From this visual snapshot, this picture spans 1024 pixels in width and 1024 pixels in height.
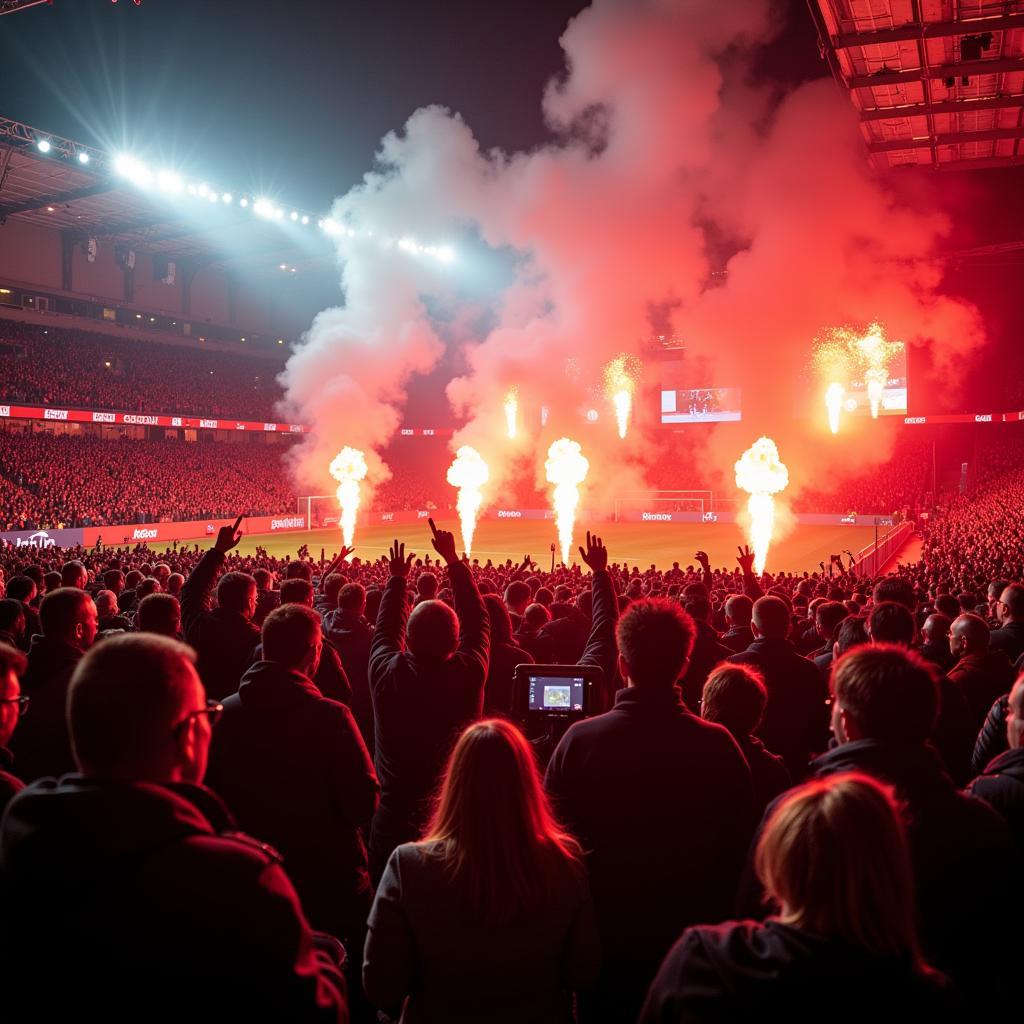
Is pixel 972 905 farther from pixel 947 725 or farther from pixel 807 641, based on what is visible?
pixel 807 641

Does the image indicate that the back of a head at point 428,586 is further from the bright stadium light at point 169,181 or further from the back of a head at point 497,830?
the bright stadium light at point 169,181

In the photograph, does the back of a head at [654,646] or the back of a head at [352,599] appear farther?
the back of a head at [352,599]

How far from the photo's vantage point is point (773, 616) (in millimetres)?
5551

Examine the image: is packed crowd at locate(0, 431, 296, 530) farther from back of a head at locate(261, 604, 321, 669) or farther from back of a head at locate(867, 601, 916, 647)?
back of a head at locate(867, 601, 916, 647)

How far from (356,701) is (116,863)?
460cm

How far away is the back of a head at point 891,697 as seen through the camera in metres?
2.67

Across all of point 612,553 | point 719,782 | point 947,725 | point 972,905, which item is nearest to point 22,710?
point 719,782

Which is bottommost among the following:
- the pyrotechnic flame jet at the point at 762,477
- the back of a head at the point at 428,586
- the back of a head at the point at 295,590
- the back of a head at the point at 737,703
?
the back of a head at the point at 737,703

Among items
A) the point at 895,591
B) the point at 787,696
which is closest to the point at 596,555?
the point at 787,696

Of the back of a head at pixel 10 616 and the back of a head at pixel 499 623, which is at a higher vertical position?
the back of a head at pixel 10 616

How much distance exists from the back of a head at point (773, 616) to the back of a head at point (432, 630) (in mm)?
2346

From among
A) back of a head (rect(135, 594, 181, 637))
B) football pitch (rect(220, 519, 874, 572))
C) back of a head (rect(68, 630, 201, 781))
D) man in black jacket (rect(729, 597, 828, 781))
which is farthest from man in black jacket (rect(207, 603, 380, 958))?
football pitch (rect(220, 519, 874, 572))

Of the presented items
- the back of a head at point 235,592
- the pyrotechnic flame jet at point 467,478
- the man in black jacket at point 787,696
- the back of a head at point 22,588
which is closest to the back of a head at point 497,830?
the man in black jacket at point 787,696

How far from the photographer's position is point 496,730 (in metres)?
2.47
